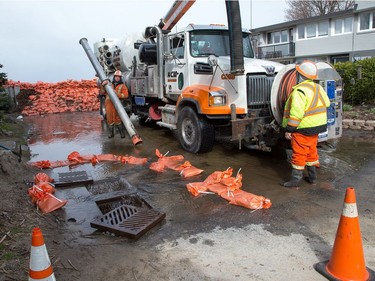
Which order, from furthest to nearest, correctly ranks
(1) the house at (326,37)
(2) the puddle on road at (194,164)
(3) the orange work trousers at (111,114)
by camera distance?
(1) the house at (326,37) < (3) the orange work trousers at (111,114) < (2) the puddle on road at (194,164)

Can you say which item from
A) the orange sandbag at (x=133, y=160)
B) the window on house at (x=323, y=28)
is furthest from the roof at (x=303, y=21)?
the orange sandbag at (x=133, y=160)

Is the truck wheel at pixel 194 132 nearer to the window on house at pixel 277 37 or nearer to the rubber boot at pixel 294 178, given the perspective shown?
the rubber boot at pixel 294 178

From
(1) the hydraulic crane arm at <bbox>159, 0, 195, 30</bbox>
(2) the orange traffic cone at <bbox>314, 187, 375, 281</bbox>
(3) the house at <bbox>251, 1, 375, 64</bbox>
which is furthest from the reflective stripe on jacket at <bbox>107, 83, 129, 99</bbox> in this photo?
(3) the house at <bbox>251, 1, 375, 64</bbox>

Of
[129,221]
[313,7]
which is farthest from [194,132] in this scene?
[313,7]

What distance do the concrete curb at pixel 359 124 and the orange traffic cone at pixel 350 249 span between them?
747cm

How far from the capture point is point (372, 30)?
24.6m

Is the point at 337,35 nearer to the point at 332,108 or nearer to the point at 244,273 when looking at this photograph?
the point at 332,108

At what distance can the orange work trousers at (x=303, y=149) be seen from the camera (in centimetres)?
484

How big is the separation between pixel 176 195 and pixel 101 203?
1.07 m

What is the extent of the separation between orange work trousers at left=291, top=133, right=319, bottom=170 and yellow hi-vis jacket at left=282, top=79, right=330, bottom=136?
102 millimetres

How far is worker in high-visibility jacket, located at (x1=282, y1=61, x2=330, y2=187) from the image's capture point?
471 centimetres

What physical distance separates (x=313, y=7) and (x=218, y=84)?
42.1 m

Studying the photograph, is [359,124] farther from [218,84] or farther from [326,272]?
[326,272]

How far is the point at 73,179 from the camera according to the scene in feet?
18.6
